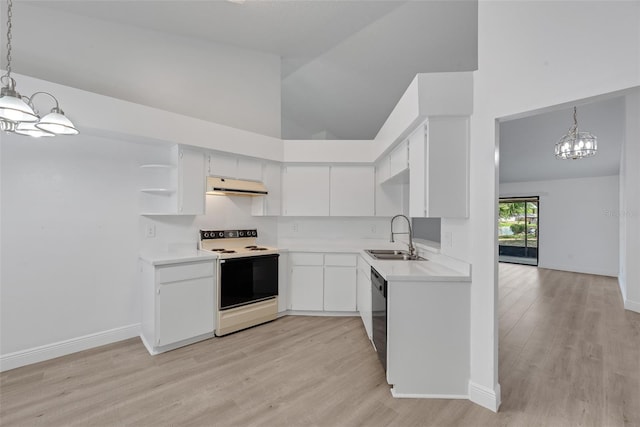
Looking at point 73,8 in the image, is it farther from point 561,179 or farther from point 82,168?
point 561,179

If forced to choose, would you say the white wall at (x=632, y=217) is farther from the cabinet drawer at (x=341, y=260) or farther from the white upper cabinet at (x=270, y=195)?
the white upper cabinet at (x=270, y=195)

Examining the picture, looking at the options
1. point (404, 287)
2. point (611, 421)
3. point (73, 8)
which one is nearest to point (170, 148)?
point (73, 8)

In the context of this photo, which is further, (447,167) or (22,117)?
(447,167)

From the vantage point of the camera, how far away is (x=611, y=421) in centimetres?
173

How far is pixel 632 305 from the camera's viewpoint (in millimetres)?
3877

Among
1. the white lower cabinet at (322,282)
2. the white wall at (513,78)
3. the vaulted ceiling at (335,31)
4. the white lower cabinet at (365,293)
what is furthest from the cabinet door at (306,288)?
the vaulted ceiling at (335,31)

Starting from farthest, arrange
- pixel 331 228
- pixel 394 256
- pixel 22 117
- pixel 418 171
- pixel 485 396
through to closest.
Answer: pixel 331 228, pixel 394 256, pixel 418 171, pixel 485 396, pixel 22 117

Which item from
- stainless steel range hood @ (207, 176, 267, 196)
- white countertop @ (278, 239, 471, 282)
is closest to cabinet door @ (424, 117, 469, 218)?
white countertop @ (278, 239, 471, 282)

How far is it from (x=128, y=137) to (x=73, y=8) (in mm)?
1248

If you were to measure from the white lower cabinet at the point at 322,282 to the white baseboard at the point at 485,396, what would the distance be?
1.62 m

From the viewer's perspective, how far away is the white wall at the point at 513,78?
137 centimetres

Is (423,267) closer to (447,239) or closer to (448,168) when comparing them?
(447,239)

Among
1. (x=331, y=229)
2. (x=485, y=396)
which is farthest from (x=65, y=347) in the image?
(x=485, y=396)

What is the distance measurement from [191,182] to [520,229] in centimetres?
880
